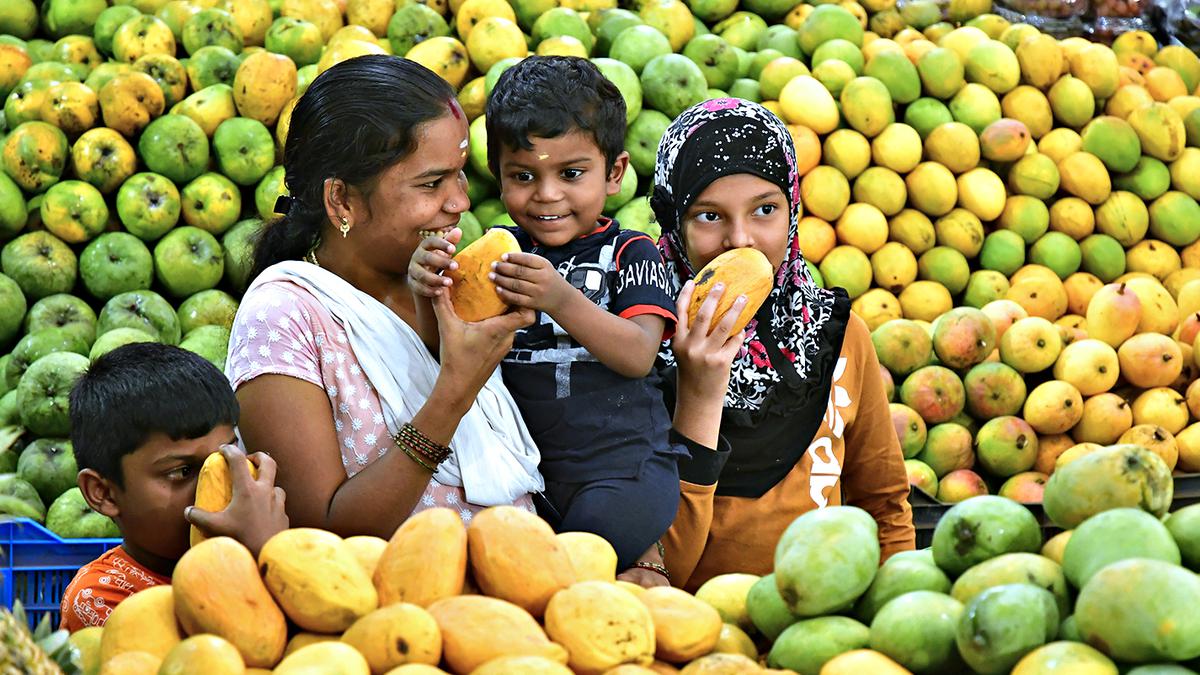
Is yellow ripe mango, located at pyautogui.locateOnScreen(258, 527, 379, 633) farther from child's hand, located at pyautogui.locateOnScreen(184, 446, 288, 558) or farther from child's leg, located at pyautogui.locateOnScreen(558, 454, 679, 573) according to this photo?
child's leg, located at pyautogui.locateOnScreen(558, 454, 679, 573)

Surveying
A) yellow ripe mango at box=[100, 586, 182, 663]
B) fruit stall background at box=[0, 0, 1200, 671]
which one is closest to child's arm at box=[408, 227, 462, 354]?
yellow ripe mango at box=[100, 586, 182, 663]

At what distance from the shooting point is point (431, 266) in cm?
217

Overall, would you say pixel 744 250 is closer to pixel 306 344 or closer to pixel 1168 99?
pixel 306 344

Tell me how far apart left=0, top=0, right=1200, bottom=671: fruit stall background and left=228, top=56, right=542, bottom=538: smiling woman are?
186 centimetres

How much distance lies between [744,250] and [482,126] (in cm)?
230

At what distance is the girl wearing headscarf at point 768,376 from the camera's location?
2758 millimetres

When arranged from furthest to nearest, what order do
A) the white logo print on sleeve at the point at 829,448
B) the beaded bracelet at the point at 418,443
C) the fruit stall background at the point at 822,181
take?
the fruit stall background at the point at 822,181 → the white logo print on sleeve at the point at 829,448 → the beaded bracelet at the point at 418,443

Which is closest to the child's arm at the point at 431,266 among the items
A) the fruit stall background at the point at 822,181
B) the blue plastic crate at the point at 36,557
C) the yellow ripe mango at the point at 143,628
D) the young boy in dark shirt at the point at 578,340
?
the young boy in dark shirt at the point at 578,340

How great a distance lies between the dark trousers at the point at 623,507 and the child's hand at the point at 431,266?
0.54m

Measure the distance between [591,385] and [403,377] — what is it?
426mm

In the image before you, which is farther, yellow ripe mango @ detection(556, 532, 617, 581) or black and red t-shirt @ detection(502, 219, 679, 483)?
black and red t-shirt @ detection(502, 219, 679, 483)

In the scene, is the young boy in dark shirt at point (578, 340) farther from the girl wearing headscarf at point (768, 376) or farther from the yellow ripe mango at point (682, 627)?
the yellow ripe mango at point (682, 627)

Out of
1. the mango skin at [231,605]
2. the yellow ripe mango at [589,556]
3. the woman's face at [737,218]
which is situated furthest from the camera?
the woman's face at [737,218]

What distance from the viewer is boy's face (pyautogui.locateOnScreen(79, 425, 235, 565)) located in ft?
6.98
